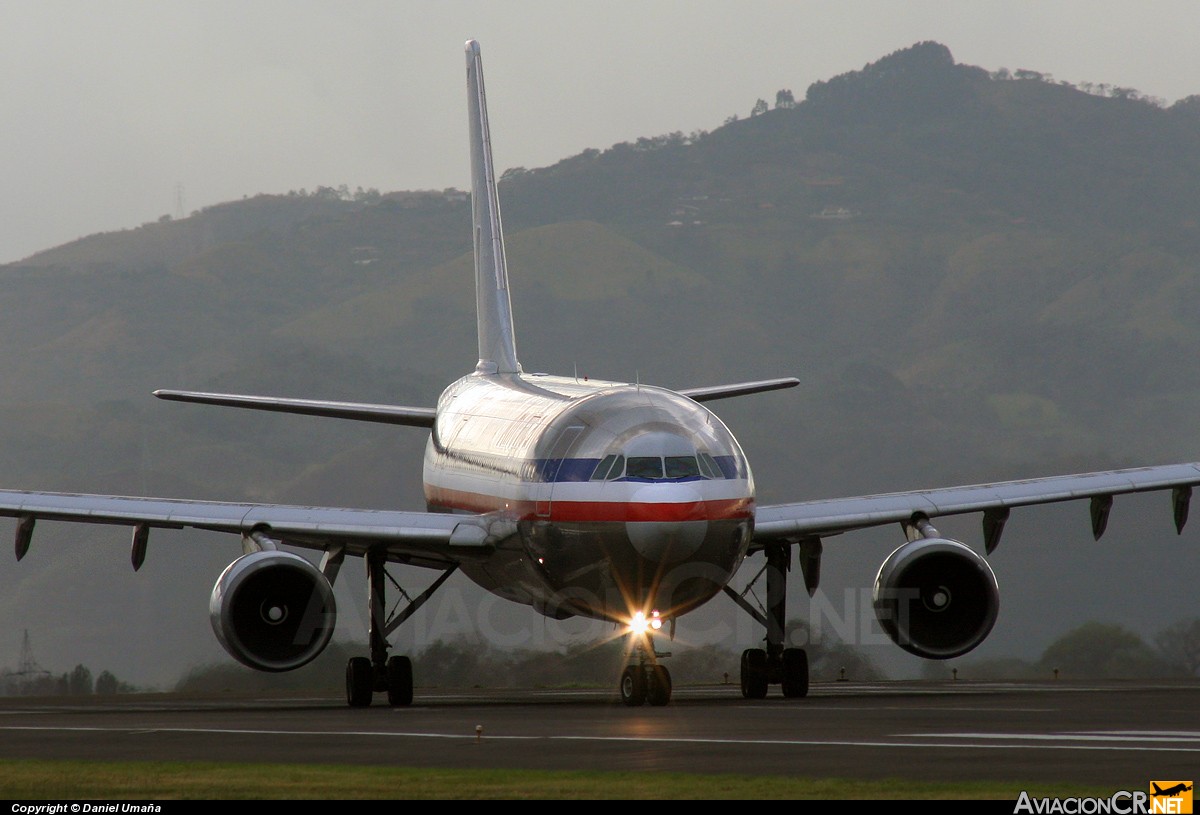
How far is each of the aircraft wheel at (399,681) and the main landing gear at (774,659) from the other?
529 centimetres

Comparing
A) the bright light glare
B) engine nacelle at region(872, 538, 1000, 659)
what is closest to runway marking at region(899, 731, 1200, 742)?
the bright light glare

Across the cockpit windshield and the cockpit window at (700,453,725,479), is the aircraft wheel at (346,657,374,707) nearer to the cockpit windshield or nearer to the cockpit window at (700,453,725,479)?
the cockpit windshield

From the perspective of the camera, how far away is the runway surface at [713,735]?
55.9 feet

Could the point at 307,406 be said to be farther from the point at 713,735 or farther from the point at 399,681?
the point at 713,735

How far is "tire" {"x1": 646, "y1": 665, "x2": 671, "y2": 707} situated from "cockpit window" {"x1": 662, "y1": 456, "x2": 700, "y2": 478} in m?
2.79

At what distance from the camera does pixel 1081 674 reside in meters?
54.1

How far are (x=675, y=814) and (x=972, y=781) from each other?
2.97 m

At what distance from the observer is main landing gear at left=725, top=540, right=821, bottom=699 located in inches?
1276

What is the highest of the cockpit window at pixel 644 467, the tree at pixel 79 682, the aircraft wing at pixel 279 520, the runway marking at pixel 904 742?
the tree at pixel 79 682

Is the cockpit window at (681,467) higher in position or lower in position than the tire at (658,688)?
higher

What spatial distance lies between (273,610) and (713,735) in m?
10.5

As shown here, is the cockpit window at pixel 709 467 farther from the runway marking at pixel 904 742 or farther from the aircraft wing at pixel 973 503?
the runway marking at pixel 904 742

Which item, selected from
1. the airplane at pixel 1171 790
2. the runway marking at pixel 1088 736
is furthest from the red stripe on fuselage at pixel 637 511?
the airplane at pixel 1171 790

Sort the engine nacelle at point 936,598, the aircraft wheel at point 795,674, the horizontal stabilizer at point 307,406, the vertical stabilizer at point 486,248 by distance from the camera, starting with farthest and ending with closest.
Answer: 1. the vertical stabilizer at point 486,248
2. the horizontal stabilizer at point 307,406
3. the aircraft wheel at point 795,674
4. the engine nacelle at point 936,598
